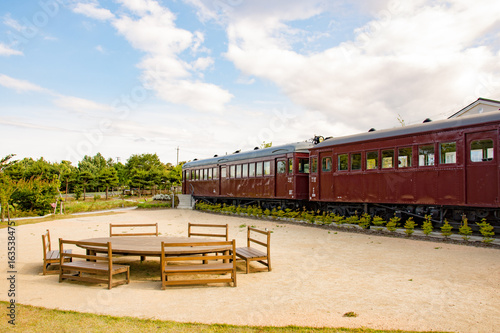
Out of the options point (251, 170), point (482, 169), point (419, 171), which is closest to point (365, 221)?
point (419, 171)

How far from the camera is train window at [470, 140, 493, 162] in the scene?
10516 mm

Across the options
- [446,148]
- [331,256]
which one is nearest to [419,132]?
[446,148]

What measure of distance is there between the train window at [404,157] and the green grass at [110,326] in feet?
30.3

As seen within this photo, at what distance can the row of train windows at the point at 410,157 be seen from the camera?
422 inches

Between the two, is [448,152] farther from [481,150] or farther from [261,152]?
[261,152]

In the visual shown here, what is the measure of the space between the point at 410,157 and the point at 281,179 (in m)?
7.52

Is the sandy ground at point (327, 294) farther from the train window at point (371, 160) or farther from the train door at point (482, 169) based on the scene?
the train window at point (371, 160)

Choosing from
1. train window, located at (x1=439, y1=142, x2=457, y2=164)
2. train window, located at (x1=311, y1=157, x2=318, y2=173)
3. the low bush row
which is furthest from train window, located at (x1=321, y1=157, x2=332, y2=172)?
train window, located at (x1=439, y1=142, x2=457, y2=164)

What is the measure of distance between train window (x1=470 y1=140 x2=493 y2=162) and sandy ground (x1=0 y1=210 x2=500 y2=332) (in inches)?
106

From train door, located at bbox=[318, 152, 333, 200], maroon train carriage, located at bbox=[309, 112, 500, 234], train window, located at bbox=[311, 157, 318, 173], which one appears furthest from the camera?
train window, located at bbox=[311, 157, 318, 173]

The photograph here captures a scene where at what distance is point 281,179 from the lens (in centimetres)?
1902

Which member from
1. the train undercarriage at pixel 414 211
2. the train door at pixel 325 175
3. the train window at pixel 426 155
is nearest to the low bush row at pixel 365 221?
the train undercarriage at pixel 414 211

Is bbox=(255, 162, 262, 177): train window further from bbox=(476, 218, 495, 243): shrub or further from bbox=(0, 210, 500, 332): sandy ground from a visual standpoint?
bbox=(476, 218, 495, 243): shrub

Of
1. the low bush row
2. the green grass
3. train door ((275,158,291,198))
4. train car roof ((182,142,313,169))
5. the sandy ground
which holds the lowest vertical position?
the sandy ground
